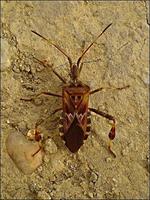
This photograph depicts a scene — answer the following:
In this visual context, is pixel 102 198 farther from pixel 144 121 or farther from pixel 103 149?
pixel 144 121

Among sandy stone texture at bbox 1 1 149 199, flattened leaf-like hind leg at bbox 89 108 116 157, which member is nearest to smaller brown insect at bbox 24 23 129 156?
flattened leaf-like hind leg at bbox 89 108 116 157

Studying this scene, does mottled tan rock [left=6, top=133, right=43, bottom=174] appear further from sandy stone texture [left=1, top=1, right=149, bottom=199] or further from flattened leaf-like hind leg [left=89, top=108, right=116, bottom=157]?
flattened leaf-like hind leg [left=89, top=108, right=116, bottom=157]

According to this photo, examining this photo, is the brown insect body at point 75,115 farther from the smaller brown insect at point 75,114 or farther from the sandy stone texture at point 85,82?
the sandy stone texture at point 85,82

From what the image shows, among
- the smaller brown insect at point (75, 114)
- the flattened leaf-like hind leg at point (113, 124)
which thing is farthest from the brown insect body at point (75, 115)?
the flattened leaf-like hind leg at point (113, 124)

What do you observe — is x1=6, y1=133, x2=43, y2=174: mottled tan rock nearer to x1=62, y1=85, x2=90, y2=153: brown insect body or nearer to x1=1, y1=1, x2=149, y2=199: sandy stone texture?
x1=1, y1=1, x2=149, y2=199: sandy stone texture

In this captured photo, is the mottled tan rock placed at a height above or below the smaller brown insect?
below

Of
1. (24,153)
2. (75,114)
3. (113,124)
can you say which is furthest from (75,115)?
(24,153)

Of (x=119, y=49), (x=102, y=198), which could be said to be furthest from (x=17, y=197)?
(x=119, y=49)

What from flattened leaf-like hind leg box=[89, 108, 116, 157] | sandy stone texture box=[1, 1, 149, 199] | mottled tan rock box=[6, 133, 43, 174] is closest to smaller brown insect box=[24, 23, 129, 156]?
flattened leaf-like hind leg box=[89, 108, 116, 157]
